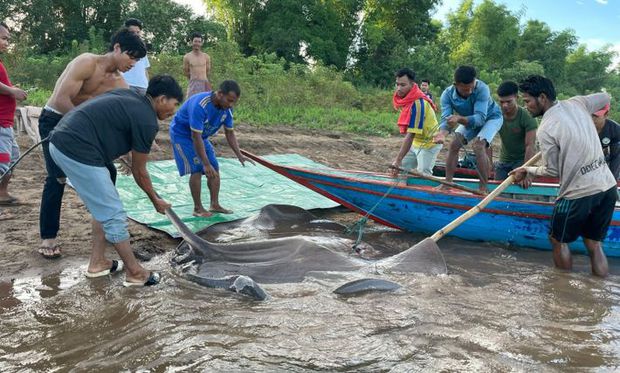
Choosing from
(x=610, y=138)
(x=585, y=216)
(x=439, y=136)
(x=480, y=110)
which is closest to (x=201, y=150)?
(x=439, y=136)

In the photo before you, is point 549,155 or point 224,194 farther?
point 224,194

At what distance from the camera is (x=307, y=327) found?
3.05m

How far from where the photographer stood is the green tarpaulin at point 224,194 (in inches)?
207

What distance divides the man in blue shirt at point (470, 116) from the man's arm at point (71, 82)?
3494 mm

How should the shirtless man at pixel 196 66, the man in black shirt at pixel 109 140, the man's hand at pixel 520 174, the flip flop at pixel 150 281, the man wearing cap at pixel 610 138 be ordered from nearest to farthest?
the man in black shirt at pixel 109 140 < the flip flop at pixel 150 281 < the man's hand at pixel 520 174 < the man wearing cap at pixel 610 138 < the shirtless man at pixel 196 66

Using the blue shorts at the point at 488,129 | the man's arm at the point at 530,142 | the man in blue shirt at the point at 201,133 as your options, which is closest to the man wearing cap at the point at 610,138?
the man's arm at the point at 530,142

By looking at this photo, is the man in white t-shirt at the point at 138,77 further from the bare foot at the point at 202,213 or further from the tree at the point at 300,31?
the tree at the point at 300,31

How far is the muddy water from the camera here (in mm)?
2660

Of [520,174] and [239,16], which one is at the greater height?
[239,16]

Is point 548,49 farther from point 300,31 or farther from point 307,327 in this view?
point 307,327

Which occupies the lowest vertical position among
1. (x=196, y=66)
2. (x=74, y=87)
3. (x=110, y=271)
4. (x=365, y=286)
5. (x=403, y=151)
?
(x=110, y=271)

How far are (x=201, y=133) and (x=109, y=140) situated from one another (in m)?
1.77

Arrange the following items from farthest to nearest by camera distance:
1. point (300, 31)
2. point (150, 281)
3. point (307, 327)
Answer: point (300, 31), point (150, 281), point (307, 327)

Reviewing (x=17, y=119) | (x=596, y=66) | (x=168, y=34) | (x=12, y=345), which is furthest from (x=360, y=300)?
(x=596, y=66)
